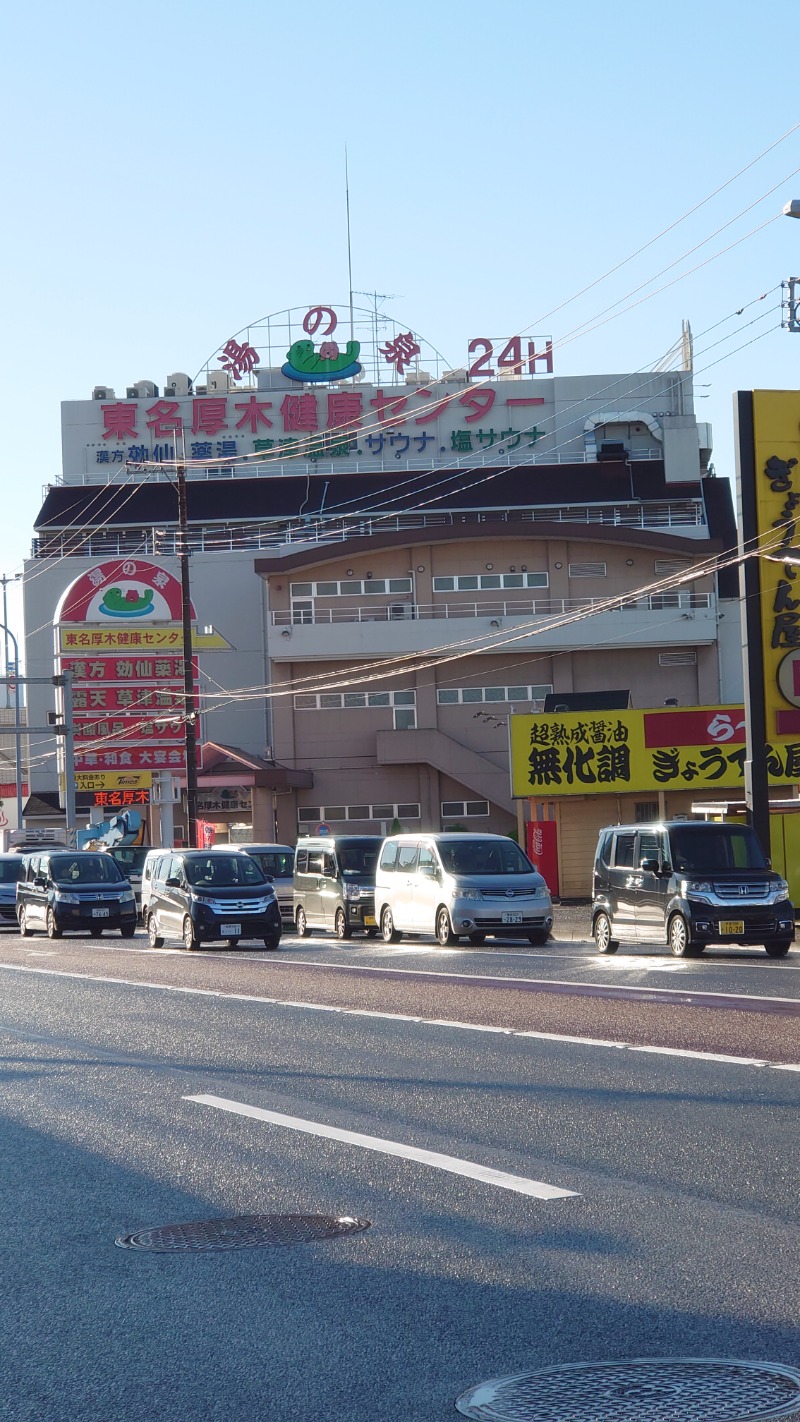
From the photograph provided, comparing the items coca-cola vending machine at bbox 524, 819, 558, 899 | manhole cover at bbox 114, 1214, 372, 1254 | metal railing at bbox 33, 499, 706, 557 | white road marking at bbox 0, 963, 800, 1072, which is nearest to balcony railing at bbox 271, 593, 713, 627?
metal railing at bbox 33, 499, 706, 557

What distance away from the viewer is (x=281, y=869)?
3922 centimetres

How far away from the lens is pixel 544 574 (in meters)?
65.3

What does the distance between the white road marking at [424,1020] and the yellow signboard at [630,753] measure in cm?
1978

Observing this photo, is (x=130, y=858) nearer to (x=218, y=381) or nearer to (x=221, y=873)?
(x=221, y=873)

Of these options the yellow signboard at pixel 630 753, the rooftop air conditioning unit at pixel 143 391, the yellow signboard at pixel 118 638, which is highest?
the rooftop air conditioning unit at pixel 143 391

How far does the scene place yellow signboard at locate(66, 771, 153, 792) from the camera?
55.2m

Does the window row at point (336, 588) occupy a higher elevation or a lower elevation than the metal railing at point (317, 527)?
lower

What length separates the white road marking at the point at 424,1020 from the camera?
37.5ft

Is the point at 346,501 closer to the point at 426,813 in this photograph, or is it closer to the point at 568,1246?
the point at 426,813

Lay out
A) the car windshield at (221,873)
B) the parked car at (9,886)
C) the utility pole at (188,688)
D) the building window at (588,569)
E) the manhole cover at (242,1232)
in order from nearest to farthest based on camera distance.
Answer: the manhole cover at (242,1232) < the car windshield at (221,873) < the parked car at (9,886) < the utility pole at (188,688) < the building window at (588,569)

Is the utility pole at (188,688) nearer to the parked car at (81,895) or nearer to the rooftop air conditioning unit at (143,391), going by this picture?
the parked car at (81,895)

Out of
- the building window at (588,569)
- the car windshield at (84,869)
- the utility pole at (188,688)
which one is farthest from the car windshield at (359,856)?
the building window at (588,569)

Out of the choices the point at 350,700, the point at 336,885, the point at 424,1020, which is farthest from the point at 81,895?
the point at 350,700

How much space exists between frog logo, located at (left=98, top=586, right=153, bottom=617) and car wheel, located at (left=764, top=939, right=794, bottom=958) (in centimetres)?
3595
